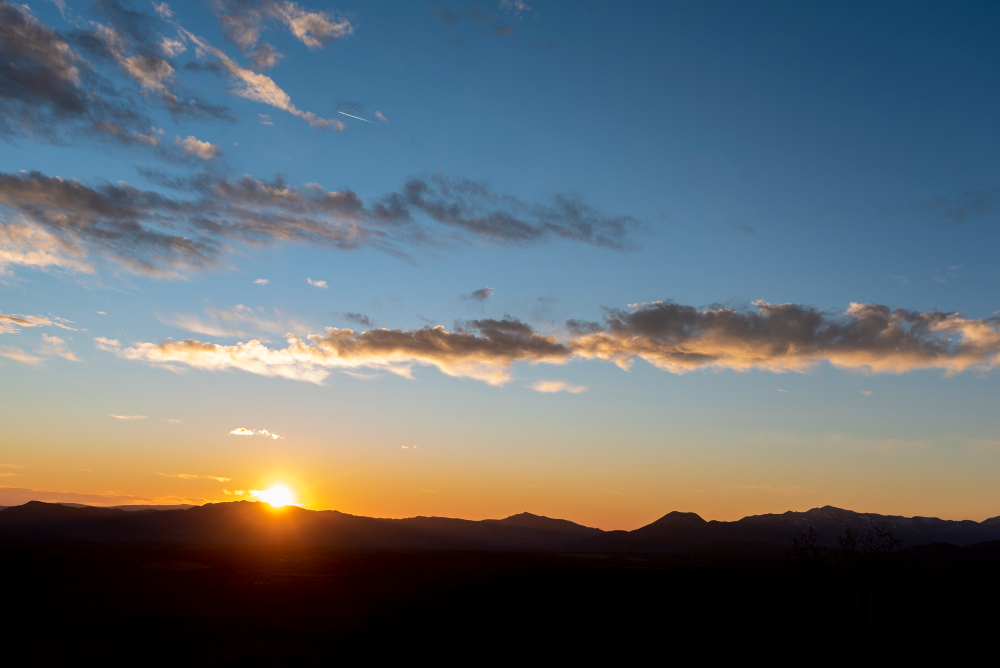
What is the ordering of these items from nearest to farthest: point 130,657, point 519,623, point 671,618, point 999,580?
point 130,657
point 519,623
point 671,618
point 999,580

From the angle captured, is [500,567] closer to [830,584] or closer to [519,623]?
[519,623]

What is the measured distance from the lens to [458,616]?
49.6 m

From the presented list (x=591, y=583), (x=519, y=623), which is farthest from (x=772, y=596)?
(x=519, y=623)

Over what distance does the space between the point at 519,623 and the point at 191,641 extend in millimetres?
23434

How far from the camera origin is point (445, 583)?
74188mm

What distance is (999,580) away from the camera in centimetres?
9056

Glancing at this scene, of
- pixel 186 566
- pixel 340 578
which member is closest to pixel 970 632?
pixel 340 578

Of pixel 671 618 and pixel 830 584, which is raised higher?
pixel 830 584

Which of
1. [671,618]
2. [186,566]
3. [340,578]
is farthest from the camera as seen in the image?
[186,566]

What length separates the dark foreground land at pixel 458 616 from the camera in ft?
74.9

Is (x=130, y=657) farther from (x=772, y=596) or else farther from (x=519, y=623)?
(x=772, y=596)

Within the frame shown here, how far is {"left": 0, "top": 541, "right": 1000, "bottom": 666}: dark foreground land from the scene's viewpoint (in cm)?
2283

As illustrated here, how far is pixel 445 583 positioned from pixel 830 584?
58.7m

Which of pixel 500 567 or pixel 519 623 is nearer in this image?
pixel 519 623
